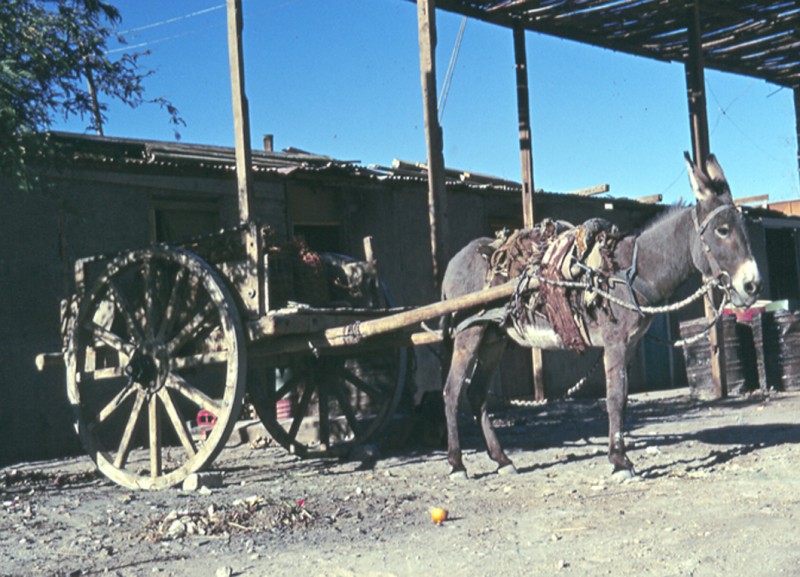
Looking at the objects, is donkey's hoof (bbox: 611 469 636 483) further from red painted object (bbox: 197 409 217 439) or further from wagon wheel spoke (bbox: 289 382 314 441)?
red painted object (bbox: 197 409 217 439)

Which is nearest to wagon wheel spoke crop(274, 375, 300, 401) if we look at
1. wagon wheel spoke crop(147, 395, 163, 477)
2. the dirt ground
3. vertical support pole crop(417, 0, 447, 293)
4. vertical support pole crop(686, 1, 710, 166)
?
the dirt ground

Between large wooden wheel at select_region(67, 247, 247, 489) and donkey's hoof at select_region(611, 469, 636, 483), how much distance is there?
2777mm

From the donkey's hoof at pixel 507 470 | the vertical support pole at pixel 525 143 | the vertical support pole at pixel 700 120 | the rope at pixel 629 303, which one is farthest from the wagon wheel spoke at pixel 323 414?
the vertical support pole at pixel 700 120

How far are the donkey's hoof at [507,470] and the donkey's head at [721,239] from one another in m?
2.11

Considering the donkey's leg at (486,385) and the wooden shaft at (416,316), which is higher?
the wooden shaft at (416,316)

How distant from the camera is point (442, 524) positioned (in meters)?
5.46

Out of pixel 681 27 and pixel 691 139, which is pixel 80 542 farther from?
pixel 681 27

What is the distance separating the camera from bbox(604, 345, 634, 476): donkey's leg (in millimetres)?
6699

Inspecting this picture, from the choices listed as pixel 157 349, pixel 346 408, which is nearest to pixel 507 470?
pixel 346 408

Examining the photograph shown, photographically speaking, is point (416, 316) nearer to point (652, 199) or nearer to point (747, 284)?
point (747, 284)

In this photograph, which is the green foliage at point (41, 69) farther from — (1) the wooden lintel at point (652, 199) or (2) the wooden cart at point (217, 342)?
(1) the wooden lintel at point (652, 199)

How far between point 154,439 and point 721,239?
14.9ft

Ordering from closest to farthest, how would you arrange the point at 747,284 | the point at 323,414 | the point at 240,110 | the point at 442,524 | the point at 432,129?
1. the point at 442,524
2. the point at 747,284
3. the point at 323,414
4. the point at 240,110
5. the point at 432,129

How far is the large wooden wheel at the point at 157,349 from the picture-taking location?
6.93 metres
